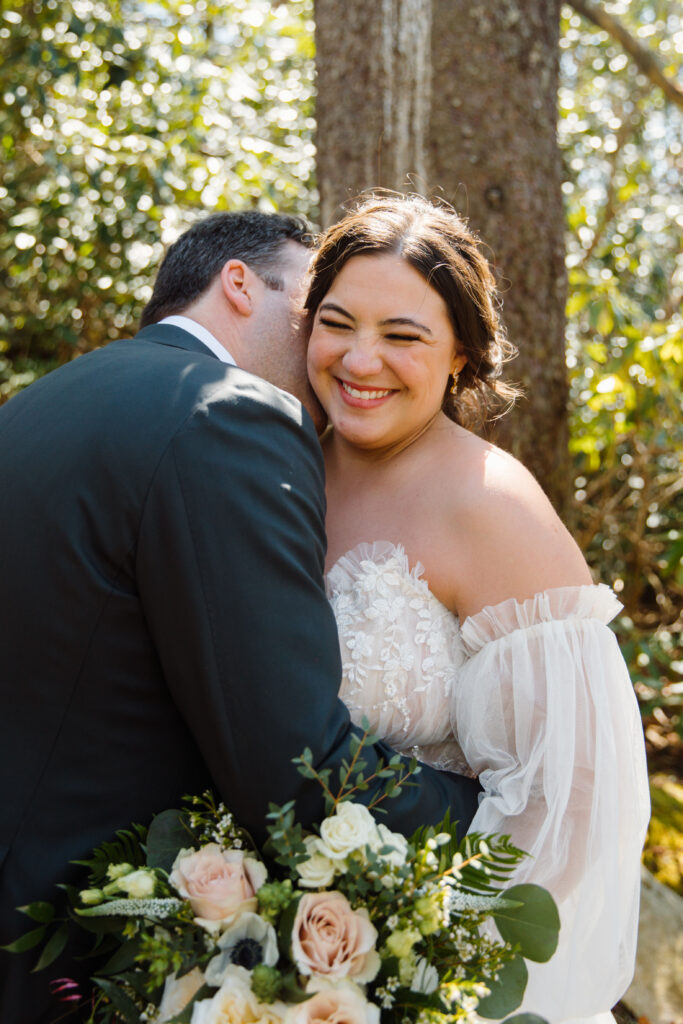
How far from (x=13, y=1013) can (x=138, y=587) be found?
0.78 m

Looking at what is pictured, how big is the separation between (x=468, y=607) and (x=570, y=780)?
40 cm

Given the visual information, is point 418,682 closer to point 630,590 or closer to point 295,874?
point 295,874

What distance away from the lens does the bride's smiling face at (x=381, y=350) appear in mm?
2092

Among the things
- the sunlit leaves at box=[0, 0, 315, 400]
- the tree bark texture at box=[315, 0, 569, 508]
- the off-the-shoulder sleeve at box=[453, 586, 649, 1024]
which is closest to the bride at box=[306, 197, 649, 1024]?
the off-the-shoulder sleeve at box=[453, 586, 649, 1024]

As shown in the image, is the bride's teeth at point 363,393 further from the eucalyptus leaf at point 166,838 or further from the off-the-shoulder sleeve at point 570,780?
the eucalyptus leaf at point 166,838

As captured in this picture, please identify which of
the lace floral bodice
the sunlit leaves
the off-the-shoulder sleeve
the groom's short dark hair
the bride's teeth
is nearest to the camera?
the off-the-shoulder sleeve

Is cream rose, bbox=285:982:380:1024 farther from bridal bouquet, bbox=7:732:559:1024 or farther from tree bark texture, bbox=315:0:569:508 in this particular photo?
tree bark texture, bbox=315:0:569:508

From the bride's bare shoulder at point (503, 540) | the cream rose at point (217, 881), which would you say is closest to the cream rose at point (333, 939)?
the cream rose at point (217, 881)

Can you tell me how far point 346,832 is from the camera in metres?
1.33

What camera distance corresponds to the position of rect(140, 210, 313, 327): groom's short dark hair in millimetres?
2252

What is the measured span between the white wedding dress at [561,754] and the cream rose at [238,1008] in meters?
0.60

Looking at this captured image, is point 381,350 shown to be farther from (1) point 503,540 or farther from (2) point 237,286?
(1) point 503,540

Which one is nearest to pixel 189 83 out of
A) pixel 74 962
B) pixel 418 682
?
pixel 418 682

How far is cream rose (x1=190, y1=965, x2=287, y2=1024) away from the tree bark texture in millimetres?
2133
